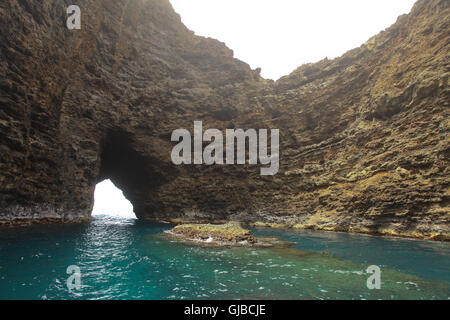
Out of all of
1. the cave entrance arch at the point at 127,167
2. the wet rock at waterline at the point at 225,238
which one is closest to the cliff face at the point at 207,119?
the cave entrance arch at the point at 127,167

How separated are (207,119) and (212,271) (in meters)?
39.3

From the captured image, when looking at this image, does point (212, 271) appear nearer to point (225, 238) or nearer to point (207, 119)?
point (225, 238)

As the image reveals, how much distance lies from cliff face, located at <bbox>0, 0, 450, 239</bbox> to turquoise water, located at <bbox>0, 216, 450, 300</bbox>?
36.4 feet

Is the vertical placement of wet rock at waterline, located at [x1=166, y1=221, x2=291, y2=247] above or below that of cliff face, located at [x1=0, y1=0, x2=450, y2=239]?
below

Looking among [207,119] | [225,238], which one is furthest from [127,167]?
[225,238]

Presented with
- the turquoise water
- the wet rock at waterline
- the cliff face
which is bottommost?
the wet rock at waterline

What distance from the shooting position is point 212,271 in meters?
11.1

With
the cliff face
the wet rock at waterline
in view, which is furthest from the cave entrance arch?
the wet rock at waterline

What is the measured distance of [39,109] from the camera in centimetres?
2555

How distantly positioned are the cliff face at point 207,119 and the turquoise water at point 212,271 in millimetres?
11104

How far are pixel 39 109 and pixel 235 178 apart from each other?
31948 mm

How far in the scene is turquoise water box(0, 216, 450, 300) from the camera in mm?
8242

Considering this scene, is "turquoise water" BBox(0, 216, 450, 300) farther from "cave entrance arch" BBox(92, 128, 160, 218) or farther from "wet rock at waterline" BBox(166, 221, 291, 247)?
"cave entrance arch" BBox(92, 128, 160, 218)
